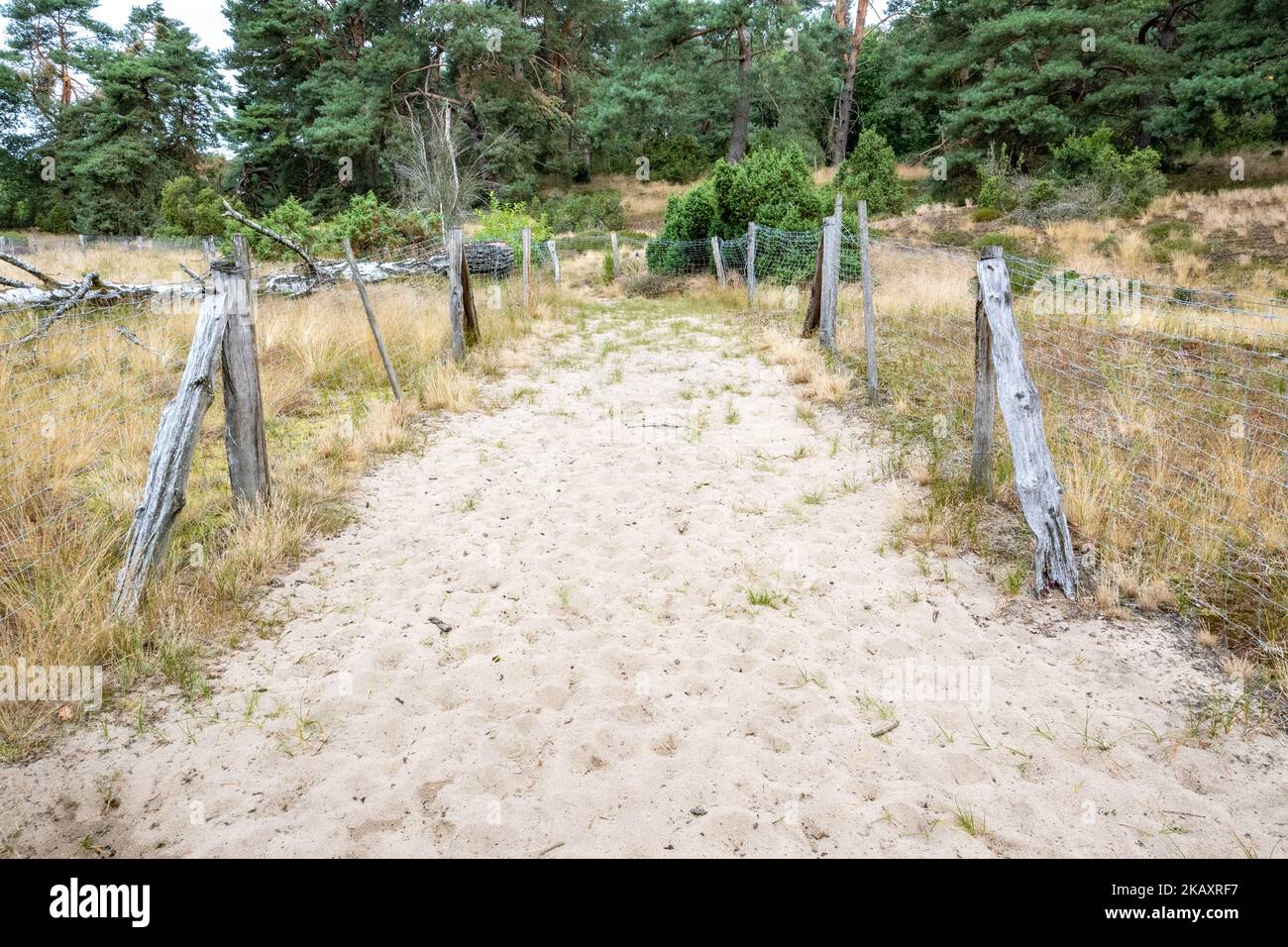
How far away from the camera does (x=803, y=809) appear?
2268 millimetres

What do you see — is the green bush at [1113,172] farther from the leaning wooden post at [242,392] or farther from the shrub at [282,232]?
the leaning wooden post at [242,392]

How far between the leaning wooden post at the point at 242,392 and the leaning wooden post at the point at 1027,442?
4.34 m

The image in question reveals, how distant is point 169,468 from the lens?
3.42 meters

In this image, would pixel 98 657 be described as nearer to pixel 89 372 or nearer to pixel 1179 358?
pixel 89 372

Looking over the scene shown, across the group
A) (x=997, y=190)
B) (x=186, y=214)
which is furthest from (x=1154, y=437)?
(x=186, y=214)

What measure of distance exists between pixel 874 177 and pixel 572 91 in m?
14.8

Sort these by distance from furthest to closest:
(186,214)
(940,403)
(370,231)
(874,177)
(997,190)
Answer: (874,177) < (186,214) < (997,190) < (370,231) < (940,403)

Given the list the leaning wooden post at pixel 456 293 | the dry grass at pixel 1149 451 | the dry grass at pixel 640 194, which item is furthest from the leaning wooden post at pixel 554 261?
the dry grass at pixel 640 194

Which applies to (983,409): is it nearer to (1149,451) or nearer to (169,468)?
(1149,451)

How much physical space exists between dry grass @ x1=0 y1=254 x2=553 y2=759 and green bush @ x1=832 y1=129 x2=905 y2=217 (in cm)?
2053

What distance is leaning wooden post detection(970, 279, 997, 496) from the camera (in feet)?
14.2

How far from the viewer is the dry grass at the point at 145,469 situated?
9.80 ft

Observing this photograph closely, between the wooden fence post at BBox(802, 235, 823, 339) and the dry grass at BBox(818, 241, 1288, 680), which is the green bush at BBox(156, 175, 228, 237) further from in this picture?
the dry grass at BBox(818, 241, 1288, 680)
